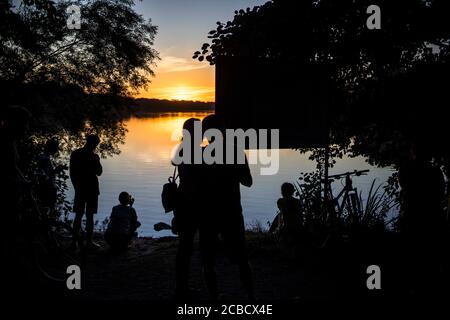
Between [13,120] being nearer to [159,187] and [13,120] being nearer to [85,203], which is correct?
[85,203]

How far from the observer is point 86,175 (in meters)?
8.38

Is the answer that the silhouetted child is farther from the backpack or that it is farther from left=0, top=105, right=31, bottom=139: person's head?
left=0, top=105, right=31, bottom=139: person's head

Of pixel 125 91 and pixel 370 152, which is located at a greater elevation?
pixel 125 91

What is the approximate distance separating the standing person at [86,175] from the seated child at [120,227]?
1.98 ft

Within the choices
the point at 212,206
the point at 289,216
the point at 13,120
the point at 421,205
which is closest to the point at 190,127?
the point at 212,206

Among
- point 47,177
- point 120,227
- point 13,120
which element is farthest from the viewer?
point 120,227

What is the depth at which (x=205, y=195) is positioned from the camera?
5141mm

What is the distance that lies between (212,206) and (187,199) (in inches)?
12.1

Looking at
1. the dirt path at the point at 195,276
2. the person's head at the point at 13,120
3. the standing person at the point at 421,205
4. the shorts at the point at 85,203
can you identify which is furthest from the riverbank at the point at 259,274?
the person's head at the point at 13,120

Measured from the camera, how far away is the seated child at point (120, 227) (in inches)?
359

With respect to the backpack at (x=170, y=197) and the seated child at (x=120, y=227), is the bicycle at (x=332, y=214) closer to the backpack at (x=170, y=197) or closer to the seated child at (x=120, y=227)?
the seated child at (x=120, y=227)

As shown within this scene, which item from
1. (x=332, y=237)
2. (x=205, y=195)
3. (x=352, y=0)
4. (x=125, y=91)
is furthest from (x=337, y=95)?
(x=125, y=91)
